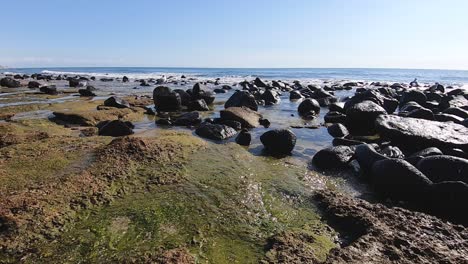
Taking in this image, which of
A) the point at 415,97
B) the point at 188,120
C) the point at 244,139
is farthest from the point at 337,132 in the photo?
the point at 415,97

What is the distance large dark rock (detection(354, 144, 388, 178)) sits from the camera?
23.1 feet

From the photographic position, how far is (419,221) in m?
4.71

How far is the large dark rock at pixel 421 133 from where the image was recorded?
27.7 ft

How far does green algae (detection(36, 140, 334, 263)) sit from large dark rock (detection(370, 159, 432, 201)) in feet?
4.69

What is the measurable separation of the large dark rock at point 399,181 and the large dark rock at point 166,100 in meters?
11.4

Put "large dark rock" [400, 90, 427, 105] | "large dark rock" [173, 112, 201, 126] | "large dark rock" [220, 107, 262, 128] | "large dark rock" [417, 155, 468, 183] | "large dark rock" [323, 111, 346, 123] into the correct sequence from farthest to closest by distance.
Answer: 1. "large dark rock" [400, 90, 427, 105]
2. "large dark rock" [323, 111, 346, 123]
3. "large dark rock" [173, 112, 201, 126]
4. "large dark rock" [220, 107, 262, 128]
5. "large dark rock" [417, 155, 468, 183]

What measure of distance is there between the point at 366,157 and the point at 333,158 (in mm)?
703

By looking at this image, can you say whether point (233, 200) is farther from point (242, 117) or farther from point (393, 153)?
point (242, 117)

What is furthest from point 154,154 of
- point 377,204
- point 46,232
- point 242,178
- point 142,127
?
point 142,127

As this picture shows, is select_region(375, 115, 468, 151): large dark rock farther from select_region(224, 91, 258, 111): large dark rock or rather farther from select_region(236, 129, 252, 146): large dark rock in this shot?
select_region(224, 91, 258, 111): large dark rock

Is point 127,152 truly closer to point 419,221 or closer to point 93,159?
point 93,159

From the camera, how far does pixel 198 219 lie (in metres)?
4.51

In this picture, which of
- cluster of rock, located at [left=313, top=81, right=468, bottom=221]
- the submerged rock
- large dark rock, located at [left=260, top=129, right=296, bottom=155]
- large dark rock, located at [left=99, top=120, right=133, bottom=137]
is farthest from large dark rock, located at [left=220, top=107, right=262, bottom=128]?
the submerged rock

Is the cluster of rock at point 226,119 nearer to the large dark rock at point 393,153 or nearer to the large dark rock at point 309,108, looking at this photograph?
the large dark rock at point 393,153
